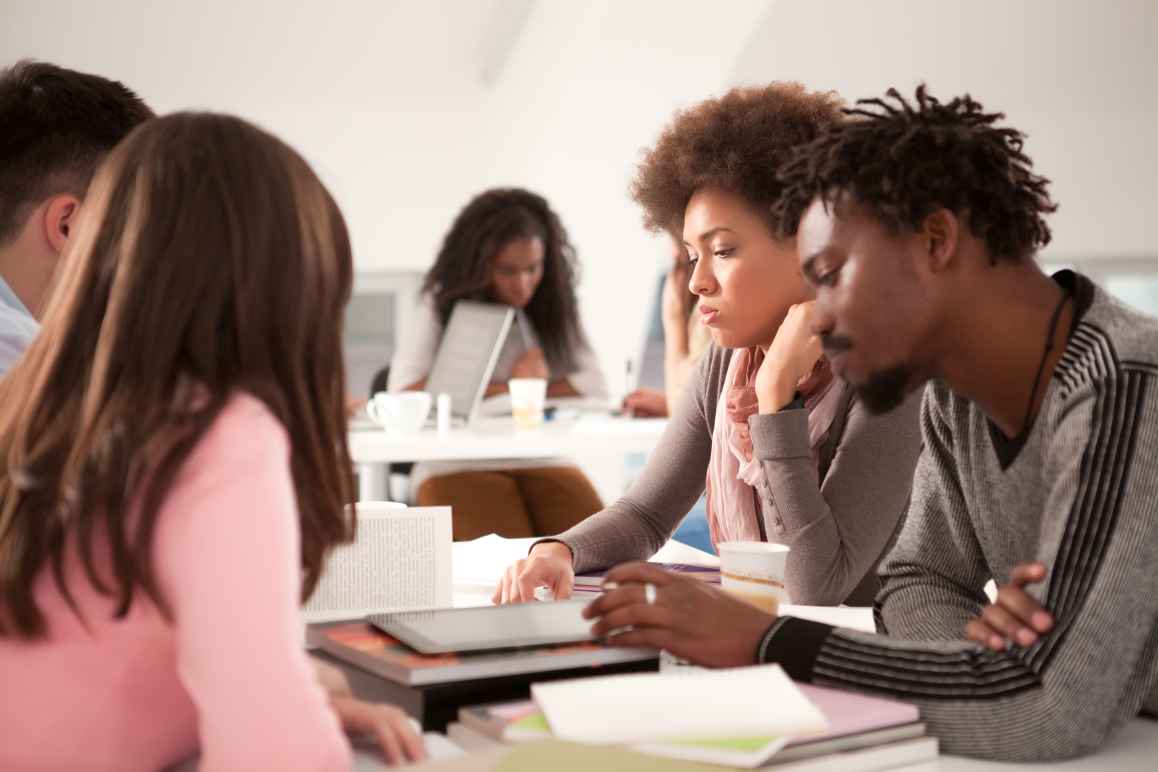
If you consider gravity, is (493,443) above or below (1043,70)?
below

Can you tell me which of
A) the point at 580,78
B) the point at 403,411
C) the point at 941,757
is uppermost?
the point at 580,78

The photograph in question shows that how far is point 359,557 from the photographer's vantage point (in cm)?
150

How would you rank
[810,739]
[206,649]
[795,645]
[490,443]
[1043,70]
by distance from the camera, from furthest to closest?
[1043,70] < [490,443] < [795,645] < [810,739] < [206,649]

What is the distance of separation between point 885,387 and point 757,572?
0.79 feet

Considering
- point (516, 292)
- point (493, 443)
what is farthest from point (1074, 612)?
point (516, 292)

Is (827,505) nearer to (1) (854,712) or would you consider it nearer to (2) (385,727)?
(1) (854,712)

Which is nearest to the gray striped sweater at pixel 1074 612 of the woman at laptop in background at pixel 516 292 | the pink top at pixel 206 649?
the pink top at pixel 206 649

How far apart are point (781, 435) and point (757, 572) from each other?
441 mm

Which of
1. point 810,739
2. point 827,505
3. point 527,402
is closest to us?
point 810,739

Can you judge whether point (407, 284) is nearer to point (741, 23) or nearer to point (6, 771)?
point (741, 23)

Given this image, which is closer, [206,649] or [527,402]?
[206,649]

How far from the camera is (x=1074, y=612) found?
3.26ft

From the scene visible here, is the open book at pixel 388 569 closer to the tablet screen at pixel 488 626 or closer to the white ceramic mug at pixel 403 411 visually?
the tablet screen at pixel 488 626

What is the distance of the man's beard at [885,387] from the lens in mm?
1160
